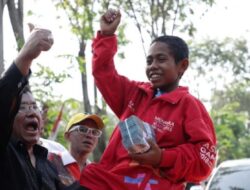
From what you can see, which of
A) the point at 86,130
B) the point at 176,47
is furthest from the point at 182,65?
the point at 86,130

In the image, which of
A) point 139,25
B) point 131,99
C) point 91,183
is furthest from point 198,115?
point 139,25

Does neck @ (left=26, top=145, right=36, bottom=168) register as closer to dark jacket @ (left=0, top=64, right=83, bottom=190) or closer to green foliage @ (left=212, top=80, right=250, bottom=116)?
dark jacket @ (left=0, top=64, right=83, bottom=190)

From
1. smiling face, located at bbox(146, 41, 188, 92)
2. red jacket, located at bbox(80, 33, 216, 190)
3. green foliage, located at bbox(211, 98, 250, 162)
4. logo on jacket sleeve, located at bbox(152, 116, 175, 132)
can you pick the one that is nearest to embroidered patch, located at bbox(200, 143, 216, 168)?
red jacket, located at bbox(80, 33, 216, 190)

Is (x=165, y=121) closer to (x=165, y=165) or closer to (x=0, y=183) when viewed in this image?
(x=165, y=165)

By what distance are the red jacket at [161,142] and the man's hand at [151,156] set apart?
0.14 feet

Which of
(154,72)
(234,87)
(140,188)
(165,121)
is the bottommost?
(234,87)

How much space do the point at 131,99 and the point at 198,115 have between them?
42cm

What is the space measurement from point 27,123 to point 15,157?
504 mm

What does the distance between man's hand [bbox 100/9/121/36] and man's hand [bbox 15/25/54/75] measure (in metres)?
0.76

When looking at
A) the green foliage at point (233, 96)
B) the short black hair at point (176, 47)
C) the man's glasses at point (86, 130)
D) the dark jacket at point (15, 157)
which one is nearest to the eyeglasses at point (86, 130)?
the man's glasses at point (86, 130)

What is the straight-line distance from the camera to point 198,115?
3.50 m

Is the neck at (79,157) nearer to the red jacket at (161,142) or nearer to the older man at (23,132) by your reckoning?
the older man at (23,132)

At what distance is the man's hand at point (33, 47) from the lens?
2887 millimetres

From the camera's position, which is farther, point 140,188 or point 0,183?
point 140,188
